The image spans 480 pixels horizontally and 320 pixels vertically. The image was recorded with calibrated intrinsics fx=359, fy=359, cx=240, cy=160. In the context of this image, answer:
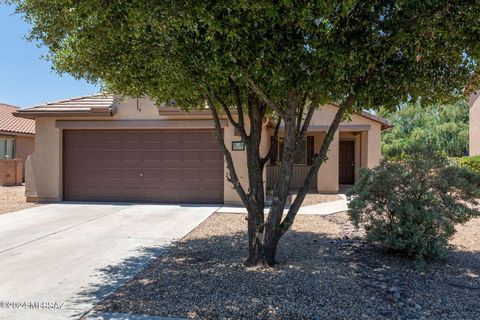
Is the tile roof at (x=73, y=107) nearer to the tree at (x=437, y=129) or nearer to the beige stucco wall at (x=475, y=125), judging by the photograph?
the beige stucco wall at (x=475, y=125)

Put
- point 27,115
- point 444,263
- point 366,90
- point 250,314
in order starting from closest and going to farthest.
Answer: point 250,314, point 366,90, point 444,263, point 27,115

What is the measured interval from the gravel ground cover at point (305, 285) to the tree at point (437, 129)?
96.6ft

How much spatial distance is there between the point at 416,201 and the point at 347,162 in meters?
14.1

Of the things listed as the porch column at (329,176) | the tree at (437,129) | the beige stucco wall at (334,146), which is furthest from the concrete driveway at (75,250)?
the tree at (437,129)

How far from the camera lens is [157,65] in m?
5.03

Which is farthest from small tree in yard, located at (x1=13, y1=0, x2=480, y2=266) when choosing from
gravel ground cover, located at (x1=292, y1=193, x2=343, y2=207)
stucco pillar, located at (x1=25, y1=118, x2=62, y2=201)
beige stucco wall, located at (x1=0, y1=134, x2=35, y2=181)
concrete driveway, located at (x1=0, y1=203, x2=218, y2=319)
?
beige stucco wall, located at (x1=0, y1=134, x2=35, y2=181)

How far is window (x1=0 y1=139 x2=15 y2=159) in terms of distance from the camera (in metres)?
20.6

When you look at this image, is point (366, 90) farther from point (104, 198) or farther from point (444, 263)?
point (104, 198)

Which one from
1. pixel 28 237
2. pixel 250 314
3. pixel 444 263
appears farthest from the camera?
pixel 28 237

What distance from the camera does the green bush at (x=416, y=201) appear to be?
5680 mm

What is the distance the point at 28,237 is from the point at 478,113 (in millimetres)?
26266

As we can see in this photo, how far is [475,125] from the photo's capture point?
24375 millimetres

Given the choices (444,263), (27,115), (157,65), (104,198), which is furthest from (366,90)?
(27,115)

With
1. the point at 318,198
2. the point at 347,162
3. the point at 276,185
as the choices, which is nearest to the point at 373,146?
the point at 347,162
